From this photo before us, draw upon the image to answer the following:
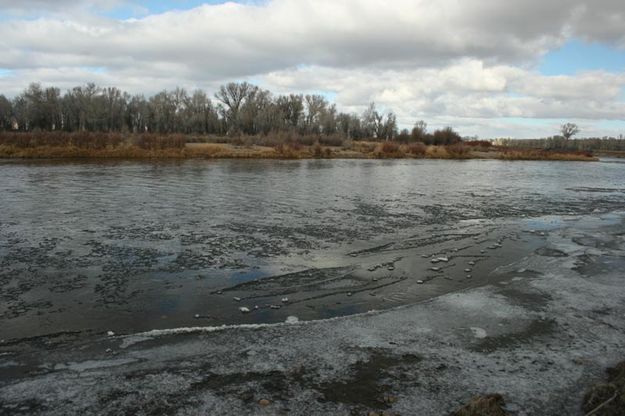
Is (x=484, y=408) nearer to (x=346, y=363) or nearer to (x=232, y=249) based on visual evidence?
(x=346, y=363)

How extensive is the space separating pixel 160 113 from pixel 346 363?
96428 millimetres

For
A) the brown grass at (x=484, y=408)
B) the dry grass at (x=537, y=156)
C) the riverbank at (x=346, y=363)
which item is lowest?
the riverbank at (x=346, y=363)

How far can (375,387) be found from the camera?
4715 mm

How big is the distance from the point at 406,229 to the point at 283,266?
5157 mm

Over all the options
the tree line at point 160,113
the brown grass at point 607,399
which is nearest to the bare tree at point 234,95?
the tree line at point 160,113

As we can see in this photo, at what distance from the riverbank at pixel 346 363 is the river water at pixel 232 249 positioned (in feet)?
2.48

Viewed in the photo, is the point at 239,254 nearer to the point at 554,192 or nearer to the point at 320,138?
the point at 554,192

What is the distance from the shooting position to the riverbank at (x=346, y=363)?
14.4 ft

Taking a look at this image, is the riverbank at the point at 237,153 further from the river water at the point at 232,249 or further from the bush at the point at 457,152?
the river water at the point at 232,249

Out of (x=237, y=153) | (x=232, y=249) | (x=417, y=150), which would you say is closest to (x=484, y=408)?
(x=232, y=249)

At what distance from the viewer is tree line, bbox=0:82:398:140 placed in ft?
306

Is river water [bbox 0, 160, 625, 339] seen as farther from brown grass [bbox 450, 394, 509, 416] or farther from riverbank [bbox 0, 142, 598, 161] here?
riverbank [bbox 0, 142, 598, 161]

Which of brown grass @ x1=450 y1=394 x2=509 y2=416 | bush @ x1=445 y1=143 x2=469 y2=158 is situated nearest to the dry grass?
bush @ x1=445 y1=143 x2=469 y2=158

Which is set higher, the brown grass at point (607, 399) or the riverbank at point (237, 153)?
the riverbank at point (237, 153)
